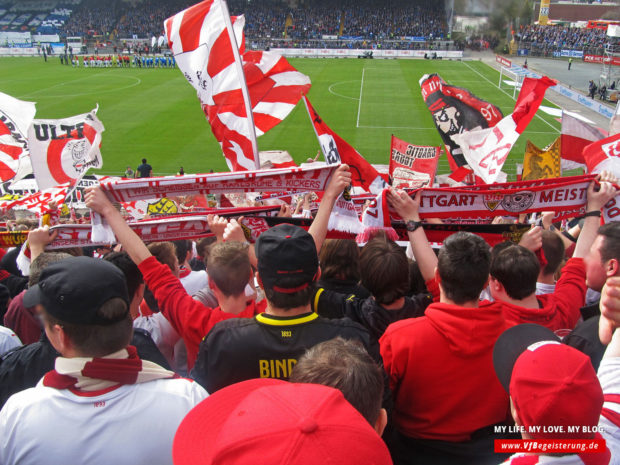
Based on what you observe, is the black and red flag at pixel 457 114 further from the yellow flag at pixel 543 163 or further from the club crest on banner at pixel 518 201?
the club crest on banner at pixel 518 201

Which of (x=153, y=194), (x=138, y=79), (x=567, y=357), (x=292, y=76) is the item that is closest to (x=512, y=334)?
(x=567, y=357)

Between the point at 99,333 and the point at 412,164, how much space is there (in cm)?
589

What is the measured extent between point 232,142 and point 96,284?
15.6 ft

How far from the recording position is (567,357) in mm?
1780

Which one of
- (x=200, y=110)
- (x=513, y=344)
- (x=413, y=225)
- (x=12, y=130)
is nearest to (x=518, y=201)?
(x=413, y=225)

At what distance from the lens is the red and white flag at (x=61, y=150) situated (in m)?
7.82

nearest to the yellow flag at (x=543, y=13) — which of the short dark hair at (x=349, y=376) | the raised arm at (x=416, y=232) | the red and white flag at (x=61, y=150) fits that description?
the red and white flag at (x=61, y=150)

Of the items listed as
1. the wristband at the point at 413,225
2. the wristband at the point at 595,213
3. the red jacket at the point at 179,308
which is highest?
the wristband at the point at 413,225

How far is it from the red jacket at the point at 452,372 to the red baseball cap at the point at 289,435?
1.16m

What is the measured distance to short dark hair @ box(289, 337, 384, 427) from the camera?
1.75 metres

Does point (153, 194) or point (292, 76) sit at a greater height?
point (292, 76)

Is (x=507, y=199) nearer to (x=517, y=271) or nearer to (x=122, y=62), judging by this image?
(x=517, y=271)

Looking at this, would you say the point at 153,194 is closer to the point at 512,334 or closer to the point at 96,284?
the point at 96,284

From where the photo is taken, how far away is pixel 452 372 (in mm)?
2523
